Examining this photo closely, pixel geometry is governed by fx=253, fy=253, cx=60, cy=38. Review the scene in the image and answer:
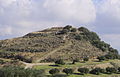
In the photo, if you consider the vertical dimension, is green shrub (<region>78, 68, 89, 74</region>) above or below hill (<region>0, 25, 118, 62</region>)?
below

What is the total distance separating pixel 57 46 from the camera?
90562mm

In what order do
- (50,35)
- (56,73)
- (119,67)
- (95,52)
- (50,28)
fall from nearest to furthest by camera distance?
(56,73) → (119,67) → (95,52) → (50,35) → (50,28)

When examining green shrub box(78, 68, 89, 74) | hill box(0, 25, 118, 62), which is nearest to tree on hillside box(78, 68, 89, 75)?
green shrub box(78, 68, 89, 74)

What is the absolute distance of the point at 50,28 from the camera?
397ft

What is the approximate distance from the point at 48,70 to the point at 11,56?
23.6 m

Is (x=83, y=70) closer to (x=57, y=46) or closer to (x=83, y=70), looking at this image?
(x=83, y=70)

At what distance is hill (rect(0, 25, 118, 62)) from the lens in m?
82.1

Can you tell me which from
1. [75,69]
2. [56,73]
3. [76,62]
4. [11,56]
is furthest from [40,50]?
[56,73]

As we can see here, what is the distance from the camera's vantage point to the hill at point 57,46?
269 ft

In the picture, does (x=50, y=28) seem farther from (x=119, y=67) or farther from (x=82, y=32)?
(x=119, y=67)

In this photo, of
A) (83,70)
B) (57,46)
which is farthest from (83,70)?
(57,46)

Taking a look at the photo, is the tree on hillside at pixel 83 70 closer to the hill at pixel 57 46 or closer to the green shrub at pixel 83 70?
the green shrub at pixel 83 70

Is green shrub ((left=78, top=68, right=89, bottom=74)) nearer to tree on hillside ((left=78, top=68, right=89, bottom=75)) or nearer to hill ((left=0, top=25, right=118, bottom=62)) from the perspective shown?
tree on hillside ((left=78, top=68, right=89, bottom=75))

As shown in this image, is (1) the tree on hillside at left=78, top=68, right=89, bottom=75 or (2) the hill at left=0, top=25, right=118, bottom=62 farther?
(2) the hill at left=0, top=25, right=118, bottom=62
